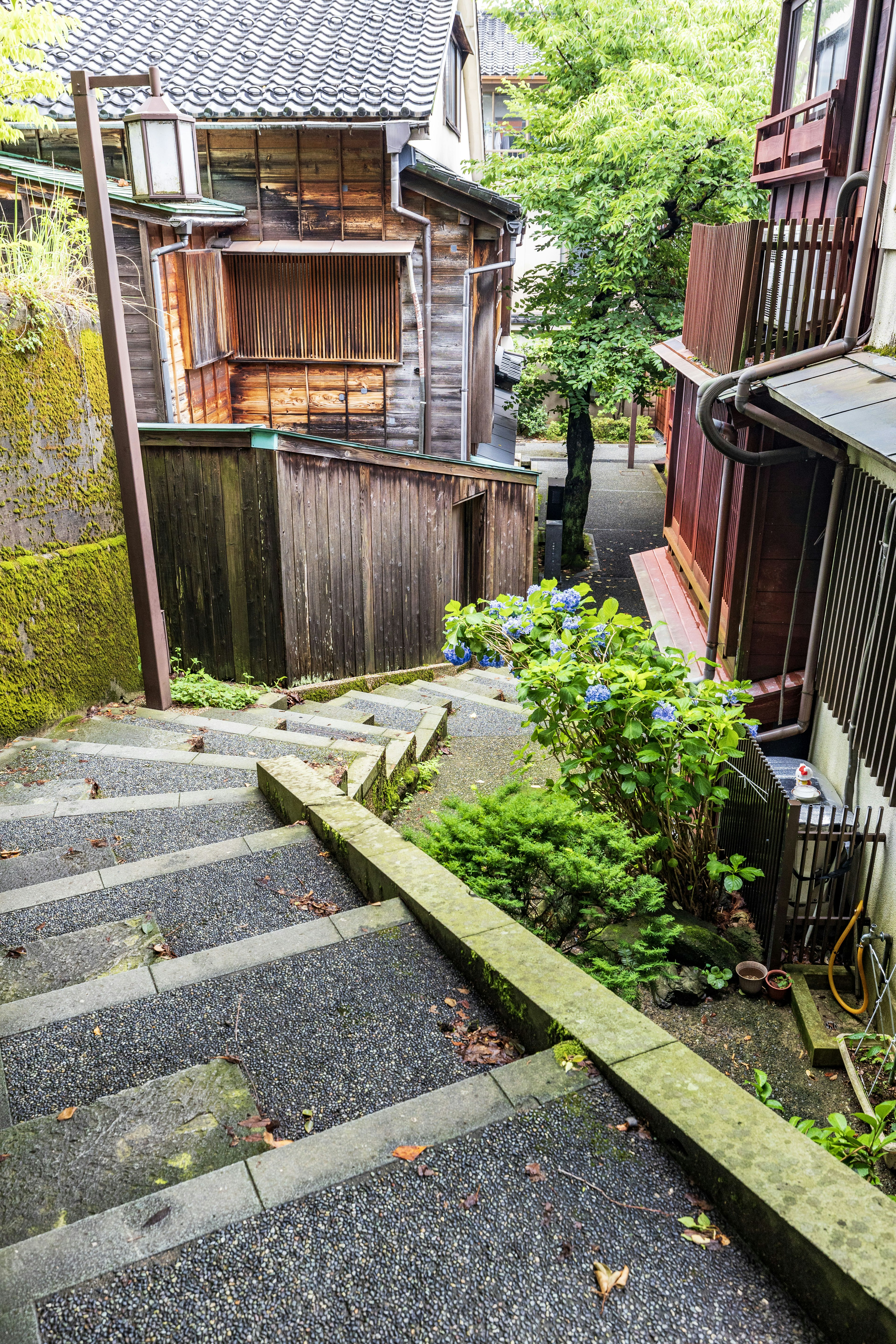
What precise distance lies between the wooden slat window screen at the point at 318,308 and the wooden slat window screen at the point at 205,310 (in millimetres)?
381

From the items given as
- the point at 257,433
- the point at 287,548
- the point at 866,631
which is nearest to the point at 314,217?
the point at 257,433

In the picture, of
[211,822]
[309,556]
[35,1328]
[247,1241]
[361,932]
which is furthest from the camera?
[309,556]

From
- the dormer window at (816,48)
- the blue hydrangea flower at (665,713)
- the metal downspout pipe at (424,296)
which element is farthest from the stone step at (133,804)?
the metal downspout pipe at (424,296)

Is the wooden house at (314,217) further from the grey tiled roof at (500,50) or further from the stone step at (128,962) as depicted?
the grey tiled roof at (500,50)

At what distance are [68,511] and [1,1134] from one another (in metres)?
5.03

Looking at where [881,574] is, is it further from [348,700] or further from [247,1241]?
[348,700]

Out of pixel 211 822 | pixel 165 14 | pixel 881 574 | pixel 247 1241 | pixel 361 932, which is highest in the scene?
pixel 165 14

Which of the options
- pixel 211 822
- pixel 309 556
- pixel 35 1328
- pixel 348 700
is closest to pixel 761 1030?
pixel 211 822

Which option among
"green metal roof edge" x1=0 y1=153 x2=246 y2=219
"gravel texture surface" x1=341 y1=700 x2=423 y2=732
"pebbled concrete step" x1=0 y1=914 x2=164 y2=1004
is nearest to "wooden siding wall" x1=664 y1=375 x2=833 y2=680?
"gravel texture surface" x1=341 y1=700 x2=423 y2=732

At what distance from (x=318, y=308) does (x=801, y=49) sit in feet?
25.3

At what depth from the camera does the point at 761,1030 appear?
17.6 feet

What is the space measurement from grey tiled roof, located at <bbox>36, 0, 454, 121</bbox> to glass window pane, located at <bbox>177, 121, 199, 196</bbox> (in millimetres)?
6942

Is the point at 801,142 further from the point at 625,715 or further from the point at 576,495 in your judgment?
the point at 576,495

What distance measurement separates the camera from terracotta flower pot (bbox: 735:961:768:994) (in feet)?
18.5
